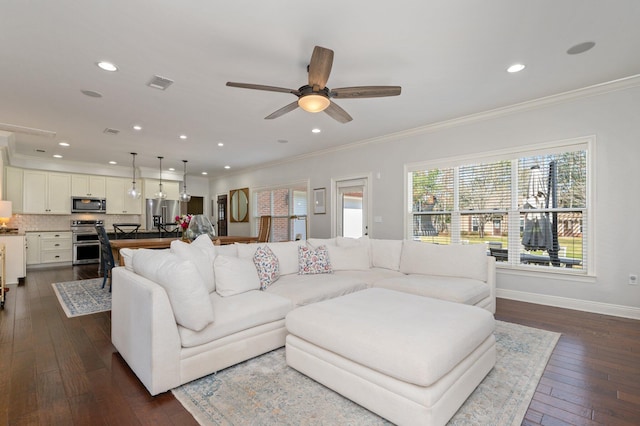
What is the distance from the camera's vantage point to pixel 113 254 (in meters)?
4.78

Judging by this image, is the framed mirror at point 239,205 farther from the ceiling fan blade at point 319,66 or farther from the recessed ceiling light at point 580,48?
the recessed ceiling light at point 580,48

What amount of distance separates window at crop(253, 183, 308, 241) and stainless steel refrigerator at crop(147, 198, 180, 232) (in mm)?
2701

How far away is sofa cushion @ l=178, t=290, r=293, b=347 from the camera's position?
2.06 metres

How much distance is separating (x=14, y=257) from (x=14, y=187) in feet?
8.61

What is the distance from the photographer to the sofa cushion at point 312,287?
2807mm

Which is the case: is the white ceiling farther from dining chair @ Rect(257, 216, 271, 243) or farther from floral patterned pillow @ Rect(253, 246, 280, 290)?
dining chair @ Rect(257, 216, 271, 243)

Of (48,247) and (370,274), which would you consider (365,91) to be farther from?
(48,247)

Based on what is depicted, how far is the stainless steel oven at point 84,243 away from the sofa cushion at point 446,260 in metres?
7.85

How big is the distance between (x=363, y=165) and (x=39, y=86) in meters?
4.85

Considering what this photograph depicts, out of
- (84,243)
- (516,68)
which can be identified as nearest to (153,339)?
(516,68)

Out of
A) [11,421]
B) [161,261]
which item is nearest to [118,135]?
[161,261]

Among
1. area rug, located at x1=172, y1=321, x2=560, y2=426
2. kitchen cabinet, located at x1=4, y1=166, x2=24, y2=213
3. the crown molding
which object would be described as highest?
the crown molding

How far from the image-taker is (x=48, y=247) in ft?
24.3

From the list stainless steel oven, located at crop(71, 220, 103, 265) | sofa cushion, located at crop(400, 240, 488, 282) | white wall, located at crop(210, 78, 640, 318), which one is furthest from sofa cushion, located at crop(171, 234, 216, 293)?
stainless steel oven, located at crop(71, 220, 103, 265)
